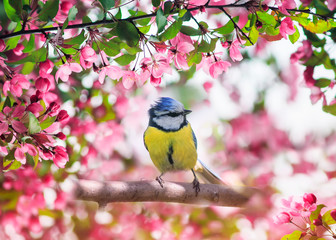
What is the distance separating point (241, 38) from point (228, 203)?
88 cm

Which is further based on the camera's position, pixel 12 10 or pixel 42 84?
pixel 42 84

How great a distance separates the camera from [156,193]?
157cm

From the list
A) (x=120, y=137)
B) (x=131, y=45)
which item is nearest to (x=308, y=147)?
(x=120, y=137)

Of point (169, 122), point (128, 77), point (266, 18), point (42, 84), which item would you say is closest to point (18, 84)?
point (42, 84)

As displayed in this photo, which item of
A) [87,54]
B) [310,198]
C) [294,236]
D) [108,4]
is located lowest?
[294,236]

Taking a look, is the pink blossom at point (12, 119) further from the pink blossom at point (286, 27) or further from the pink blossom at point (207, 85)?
the pink blossom at point (207, 85)

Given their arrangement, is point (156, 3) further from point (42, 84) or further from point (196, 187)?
point (196, 187)

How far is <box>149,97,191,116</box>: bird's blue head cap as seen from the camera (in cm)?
178

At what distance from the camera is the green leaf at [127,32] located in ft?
3.33

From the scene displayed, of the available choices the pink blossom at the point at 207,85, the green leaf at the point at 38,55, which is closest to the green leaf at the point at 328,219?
the green leaf at the point at 38,55

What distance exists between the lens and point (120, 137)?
255cm

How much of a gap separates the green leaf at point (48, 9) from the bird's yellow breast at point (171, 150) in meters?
0.96

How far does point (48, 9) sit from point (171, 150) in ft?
3.39

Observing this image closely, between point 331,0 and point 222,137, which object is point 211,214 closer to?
point 222,137
